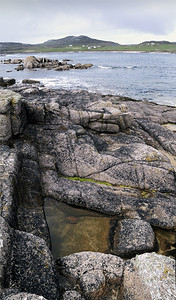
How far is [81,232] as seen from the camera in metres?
10.7

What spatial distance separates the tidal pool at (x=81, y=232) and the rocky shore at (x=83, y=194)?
1.10 ft

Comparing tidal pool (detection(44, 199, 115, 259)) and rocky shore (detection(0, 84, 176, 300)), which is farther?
tidal pool (detection(44, 199, 115, 259))

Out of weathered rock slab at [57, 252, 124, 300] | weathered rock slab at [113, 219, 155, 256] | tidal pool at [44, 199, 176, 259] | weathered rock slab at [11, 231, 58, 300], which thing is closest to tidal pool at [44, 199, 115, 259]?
tidal pool at [44, 199, 176, 259]

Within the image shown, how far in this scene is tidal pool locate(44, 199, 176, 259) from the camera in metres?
9.92

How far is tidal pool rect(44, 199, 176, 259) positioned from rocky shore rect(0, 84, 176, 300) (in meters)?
0.34

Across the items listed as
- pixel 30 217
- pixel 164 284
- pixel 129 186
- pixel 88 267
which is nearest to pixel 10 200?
pixel 30 217

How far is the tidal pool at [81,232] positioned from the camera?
9922 millimetres

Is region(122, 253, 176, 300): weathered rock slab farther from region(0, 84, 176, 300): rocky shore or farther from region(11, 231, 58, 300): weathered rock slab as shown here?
region(11, 231, 58, 300): weathered rock slab

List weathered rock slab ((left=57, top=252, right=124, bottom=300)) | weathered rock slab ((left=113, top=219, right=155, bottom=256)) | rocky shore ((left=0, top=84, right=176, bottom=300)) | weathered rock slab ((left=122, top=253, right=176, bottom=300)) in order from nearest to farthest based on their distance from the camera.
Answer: weathered rock slab ((left=122, top=253, right=176, bottom=300)) → rocky shore ((left=0, top=84, right=176, bottom=300)) → weathered rock slab ((left=57, top=252, right=124, bottom=300)) → weathered rock slab ((left=113, top=219, right=155, bottom=256))

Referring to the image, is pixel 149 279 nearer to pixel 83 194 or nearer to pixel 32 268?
pixel 32 268

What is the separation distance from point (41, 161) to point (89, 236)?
6227 mm

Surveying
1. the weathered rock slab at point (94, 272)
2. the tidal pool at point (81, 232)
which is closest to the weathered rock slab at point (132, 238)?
the tidal pool at point (81, 232)

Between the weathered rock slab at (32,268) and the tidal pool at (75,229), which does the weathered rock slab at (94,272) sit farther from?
the tidal pool at (75,229)

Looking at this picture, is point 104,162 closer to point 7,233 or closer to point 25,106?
point 25,106
